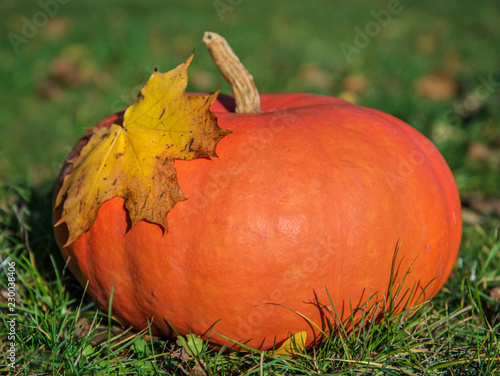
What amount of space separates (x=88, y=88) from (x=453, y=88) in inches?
165

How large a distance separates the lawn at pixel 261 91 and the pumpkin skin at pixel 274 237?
14cm

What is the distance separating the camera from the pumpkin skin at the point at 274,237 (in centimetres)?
158

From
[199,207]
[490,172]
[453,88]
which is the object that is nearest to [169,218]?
[199,207]

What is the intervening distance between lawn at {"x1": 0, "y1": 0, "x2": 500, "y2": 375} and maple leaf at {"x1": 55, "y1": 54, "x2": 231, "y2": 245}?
0.49ft

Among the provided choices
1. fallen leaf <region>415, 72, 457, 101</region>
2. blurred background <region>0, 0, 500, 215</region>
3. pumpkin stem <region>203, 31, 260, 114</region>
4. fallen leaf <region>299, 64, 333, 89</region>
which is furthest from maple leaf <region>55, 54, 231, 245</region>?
fallen leaf <region>415, 72, 457, 101</region>

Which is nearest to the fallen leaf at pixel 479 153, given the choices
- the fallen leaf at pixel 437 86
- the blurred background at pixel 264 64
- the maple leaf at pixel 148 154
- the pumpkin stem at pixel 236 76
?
the blurred background at pixel 264 64

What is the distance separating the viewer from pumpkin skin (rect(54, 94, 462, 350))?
1583 millimetres

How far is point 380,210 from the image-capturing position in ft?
5.45

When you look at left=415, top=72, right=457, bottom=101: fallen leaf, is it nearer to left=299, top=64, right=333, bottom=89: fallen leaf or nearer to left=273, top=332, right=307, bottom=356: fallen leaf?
left=299, top=64, right=333, bottom=89: fallen leaf

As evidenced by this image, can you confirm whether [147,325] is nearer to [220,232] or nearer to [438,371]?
[220,232]

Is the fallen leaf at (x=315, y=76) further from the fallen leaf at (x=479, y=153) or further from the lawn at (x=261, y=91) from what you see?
the fallen leaf at (x=479, y=153)

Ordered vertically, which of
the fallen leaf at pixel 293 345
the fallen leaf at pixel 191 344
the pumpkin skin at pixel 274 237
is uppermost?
the pumpkin skin at pixel 274 237

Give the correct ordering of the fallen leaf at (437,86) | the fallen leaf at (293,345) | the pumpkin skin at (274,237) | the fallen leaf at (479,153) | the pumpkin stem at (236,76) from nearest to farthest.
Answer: the pumpkin skin at (274,237) → the fallen leaf at (293,345) → the pumpkin stem at (236,76) → the fallen leaf at (479,153) → the fallen leaf at (437,86)

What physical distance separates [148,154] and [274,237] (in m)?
0.54
